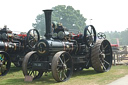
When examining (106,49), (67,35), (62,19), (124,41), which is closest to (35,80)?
(67,35)

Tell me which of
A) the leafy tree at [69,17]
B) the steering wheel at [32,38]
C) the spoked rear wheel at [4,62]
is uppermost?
the leafy tree at [69,17]

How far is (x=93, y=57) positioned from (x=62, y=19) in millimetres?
73585

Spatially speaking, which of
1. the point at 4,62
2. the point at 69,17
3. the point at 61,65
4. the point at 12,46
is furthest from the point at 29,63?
the point at 69,17

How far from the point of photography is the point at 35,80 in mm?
10062

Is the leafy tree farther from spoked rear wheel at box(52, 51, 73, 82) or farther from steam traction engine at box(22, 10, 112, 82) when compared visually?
spoked rear wheel at box(52, 51, 73, 82)

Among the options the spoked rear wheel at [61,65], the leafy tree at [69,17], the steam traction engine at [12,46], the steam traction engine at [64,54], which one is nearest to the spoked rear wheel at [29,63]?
the steam traction engine at [64,54]

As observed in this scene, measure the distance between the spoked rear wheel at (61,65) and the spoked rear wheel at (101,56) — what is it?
6.76 ft

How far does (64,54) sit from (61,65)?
60 cm

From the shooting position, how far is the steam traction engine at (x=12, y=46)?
1190cm

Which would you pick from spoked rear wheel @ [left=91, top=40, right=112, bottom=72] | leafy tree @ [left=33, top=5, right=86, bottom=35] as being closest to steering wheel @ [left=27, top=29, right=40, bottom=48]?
spoked rear wheel @ [left=91, top=40, right=112, bottom=72]

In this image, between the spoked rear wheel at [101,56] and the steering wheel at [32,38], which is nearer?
the spoked rear wheel at [101,56]

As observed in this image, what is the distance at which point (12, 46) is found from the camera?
527 inches

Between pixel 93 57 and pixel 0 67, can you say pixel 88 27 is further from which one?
pixel 0 67

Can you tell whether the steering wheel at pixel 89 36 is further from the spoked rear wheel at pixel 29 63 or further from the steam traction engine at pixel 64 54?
the spoked rear wheel at pixel 29 63
